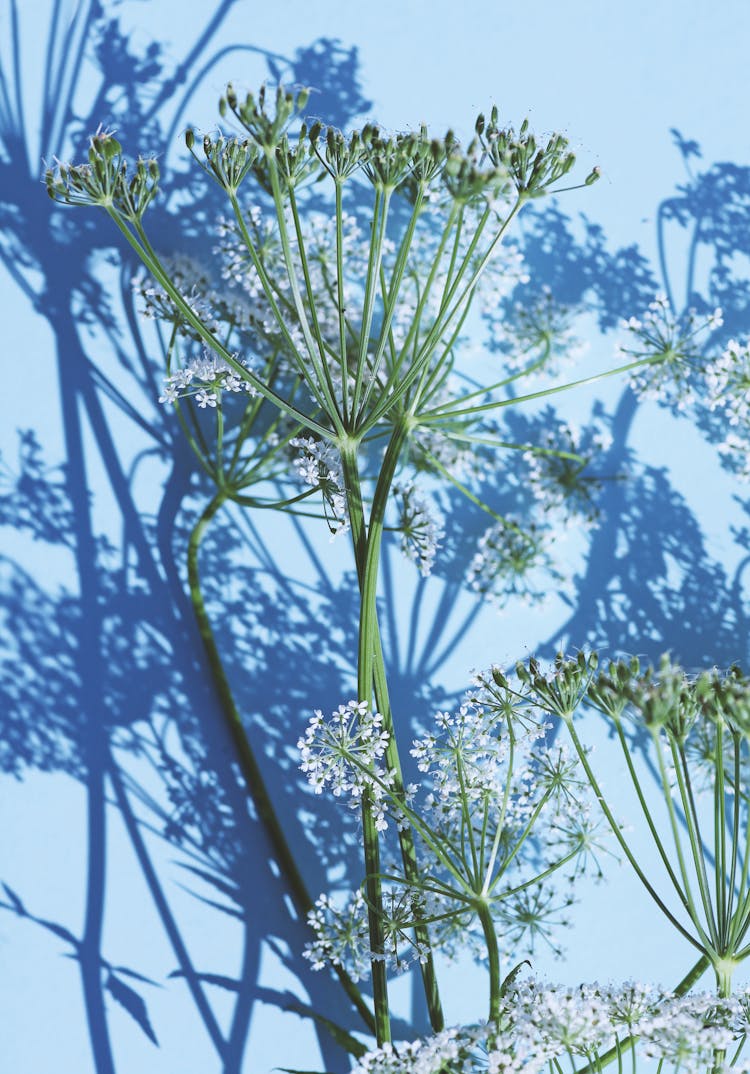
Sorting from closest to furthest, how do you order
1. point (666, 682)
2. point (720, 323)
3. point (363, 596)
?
point (666, 682), point (363, 596), point (720, 323)

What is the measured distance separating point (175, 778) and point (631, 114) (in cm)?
174

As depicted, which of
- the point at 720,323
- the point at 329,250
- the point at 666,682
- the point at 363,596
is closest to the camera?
the point at 666,682

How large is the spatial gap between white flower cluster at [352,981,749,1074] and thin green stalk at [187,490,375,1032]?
0.55 m

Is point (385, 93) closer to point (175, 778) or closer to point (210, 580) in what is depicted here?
point (210, 580)

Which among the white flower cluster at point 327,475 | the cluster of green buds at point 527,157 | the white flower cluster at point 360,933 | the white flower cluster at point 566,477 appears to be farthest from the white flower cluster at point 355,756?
the cluster of green buds at point 527,157

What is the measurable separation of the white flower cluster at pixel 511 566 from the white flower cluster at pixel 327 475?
583mm

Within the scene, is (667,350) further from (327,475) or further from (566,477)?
(327,475)

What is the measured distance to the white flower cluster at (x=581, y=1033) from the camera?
1483 mm

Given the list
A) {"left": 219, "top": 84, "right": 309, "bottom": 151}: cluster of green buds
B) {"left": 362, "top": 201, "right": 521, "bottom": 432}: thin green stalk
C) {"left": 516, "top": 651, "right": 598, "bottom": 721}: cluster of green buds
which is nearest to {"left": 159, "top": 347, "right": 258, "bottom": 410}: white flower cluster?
{"left": 362, "top": 201, "right": 521, "bottom": 432}: thin green stalk

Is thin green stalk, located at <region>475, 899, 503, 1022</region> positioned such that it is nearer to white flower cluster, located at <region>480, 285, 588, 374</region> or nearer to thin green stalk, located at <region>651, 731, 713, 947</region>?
thin green stalk, located at <region>651, 731, 713, 947</region>

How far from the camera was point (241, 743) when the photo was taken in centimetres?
213

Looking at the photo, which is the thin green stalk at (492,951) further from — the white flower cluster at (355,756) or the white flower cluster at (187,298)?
the white flower cluster at (187,298)

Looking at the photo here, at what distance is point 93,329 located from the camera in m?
2.21

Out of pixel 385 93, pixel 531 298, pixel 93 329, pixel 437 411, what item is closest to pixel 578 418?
pixel 531 298
